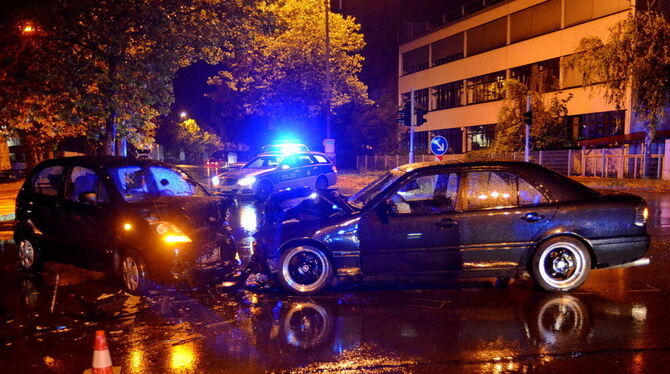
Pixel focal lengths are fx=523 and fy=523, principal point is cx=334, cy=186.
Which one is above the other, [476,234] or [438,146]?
[438,146]

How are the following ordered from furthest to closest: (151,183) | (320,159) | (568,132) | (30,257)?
(568,132) < (320,159) < (30,257) < (151,183)

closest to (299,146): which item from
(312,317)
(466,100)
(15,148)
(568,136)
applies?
(312,317)

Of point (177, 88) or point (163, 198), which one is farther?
point (177, 88)

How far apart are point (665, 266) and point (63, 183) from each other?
880 centimetres

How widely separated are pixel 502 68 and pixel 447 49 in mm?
7081

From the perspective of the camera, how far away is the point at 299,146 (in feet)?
76.0

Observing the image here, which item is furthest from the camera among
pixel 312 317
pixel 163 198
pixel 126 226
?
pixel 163 198

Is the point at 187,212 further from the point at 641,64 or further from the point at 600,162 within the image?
the point at 600,162

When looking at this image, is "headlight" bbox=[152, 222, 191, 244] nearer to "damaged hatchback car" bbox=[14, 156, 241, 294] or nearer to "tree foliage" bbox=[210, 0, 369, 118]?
"damaged hatchback car" bbox=[14, 156, 241, 294]

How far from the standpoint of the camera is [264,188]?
18.8m

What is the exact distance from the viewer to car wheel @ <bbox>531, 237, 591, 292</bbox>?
6.31 metres

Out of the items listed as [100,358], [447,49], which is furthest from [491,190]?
[447,49]

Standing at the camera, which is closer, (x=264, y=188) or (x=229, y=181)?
(x=264, y=188)

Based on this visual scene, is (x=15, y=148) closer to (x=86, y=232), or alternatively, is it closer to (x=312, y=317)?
(x=86, y=232)
